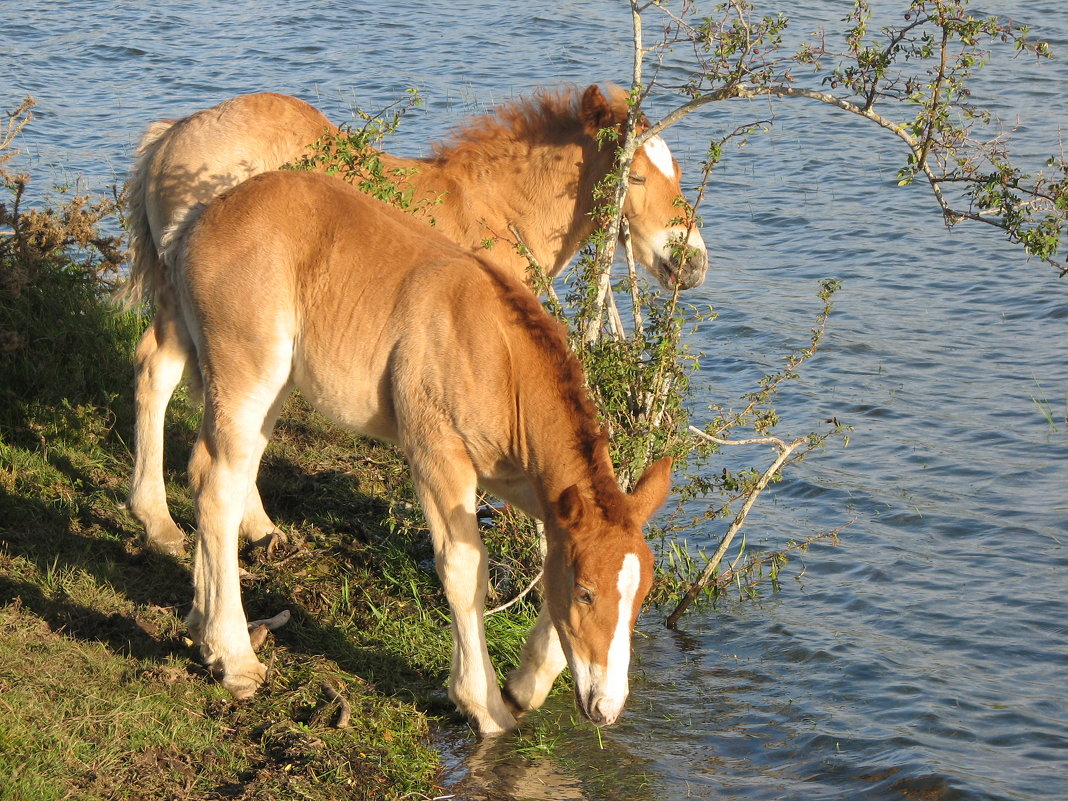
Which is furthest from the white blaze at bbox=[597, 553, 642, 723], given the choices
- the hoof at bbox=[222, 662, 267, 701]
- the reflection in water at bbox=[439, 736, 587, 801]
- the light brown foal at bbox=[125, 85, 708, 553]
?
the light brown foal at bbox=[125, 85, 708, 553]

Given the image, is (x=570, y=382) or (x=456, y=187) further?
(x=456, y=187)

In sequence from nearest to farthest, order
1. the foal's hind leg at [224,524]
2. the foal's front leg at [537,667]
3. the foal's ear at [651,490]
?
the foal's ear at [651,490]
the foal's hind leg at [224,524]
the foal's front leg at [537,667]

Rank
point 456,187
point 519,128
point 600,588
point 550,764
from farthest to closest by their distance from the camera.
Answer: point 519,128
point 456,187
point 550,764
point 600,588

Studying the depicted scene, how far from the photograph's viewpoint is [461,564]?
529 cm

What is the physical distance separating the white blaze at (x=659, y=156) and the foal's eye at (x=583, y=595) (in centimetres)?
351

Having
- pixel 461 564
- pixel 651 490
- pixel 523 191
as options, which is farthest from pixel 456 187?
pixel 651 490

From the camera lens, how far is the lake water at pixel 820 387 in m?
5.80

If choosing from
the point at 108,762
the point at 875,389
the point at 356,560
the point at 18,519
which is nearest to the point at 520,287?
the point at 356,560

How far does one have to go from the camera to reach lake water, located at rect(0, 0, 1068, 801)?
228 inches

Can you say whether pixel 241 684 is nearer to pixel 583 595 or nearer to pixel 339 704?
pixel 339 704

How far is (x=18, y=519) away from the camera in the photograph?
21.1ft

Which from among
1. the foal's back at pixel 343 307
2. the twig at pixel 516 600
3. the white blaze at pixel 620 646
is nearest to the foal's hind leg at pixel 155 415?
the foal's back at pixel 343 307

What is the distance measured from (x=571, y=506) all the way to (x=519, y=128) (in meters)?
3.69

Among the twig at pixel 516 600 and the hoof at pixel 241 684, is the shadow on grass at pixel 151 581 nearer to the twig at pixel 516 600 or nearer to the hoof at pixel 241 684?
the hoof at pixel 241 684
